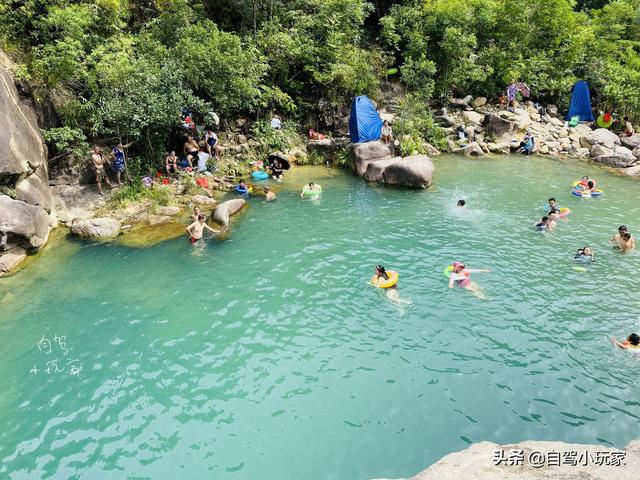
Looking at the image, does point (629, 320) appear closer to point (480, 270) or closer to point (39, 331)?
point (480, 270)

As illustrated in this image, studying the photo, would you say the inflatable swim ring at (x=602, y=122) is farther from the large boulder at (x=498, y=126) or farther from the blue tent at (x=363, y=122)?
the blue tent at (x=363, y=122)

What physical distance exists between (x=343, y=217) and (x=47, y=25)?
14.8m

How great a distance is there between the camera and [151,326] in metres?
11.5

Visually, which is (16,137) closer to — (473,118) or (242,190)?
(242,190)

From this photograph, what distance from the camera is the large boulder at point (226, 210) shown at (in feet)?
56.4

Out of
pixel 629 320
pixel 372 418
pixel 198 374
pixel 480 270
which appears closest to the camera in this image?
pixel 372 418

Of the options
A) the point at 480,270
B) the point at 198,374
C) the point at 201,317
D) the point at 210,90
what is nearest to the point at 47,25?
the point at 210,90

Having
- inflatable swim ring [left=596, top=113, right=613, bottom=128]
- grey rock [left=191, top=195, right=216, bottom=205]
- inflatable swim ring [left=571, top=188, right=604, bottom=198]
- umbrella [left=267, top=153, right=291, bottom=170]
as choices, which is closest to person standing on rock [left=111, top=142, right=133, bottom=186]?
grey rock [left=191, top=195, right=216, bottom=205]

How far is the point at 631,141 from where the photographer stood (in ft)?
93.5

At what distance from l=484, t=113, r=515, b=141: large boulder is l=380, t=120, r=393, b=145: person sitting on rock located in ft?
27.3

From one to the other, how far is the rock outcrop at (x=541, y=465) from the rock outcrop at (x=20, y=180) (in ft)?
48.3

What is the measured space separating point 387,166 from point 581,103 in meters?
19.8

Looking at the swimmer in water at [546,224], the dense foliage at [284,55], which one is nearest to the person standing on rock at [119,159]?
the dense foliage at [284,55]

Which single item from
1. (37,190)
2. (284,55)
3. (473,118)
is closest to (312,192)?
(284,55)
